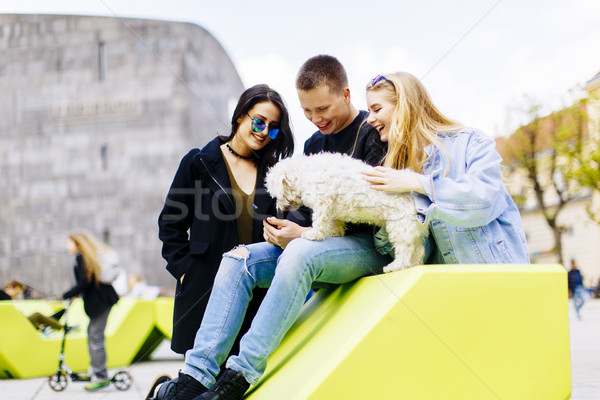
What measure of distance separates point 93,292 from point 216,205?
15.6 feet

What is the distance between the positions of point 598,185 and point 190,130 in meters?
22.1

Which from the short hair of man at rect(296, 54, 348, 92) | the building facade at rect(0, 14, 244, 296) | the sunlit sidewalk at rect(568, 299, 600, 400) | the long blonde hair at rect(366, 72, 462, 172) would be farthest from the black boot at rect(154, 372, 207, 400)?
the building facade at rect(0, 14, 244, 296)

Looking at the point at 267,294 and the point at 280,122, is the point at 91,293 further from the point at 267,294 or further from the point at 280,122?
the point at 267,294

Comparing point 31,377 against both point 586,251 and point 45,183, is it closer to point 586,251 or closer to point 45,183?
point 45,183

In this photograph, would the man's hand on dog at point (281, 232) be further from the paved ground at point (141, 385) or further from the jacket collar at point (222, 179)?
the paved ground at point (141, 385)

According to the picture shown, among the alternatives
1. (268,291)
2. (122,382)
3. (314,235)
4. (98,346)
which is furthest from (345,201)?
(98,346)

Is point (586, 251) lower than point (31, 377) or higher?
lower

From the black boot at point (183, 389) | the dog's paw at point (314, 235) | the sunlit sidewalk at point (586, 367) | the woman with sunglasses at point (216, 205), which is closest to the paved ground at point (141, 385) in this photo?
the sunlit sidewalk at point (586, 367)

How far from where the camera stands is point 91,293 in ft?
25.1

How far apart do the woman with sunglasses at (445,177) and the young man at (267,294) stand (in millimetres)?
222

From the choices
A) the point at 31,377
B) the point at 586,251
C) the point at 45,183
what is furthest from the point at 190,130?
the point at 586,251

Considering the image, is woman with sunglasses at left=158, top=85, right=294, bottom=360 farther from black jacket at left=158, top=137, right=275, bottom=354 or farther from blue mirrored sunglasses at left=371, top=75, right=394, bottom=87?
blue mirrored sunglasses at left=371, top=75, right=394, bottom=87

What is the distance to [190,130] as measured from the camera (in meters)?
33.1

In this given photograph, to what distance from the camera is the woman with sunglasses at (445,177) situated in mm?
2689
